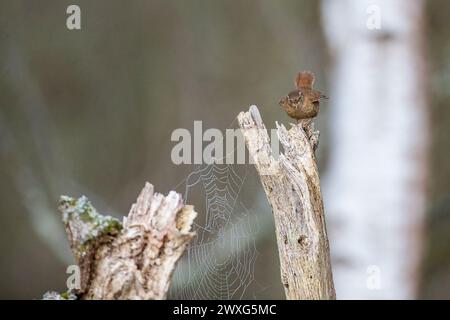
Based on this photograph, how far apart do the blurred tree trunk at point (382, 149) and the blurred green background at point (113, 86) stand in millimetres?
2544

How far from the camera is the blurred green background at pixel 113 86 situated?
6.91 m

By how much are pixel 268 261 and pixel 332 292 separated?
14.5 feet

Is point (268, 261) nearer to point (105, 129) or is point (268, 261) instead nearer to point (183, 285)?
point (183, 285)

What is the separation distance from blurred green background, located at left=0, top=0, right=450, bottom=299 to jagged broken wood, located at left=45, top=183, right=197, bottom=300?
15.9 feet

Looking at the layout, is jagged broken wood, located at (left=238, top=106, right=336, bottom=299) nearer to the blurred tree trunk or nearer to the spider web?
the spider web

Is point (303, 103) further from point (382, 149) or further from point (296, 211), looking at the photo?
point (382, 149)

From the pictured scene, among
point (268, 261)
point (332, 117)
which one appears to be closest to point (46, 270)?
point (268, 261)

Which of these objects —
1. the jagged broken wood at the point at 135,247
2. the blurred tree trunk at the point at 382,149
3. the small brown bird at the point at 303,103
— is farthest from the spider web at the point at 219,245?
the jagged broken wood at the point at 135,247

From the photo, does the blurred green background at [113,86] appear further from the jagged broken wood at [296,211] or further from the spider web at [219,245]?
Answer: the jagged broken wood at [296,211]

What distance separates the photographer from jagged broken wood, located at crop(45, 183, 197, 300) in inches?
71.2

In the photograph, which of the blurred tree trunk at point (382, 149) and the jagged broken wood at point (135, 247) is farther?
the blurred tree trunk at point (382, 149)

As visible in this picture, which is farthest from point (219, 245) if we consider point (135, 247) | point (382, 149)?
point (135, 247)

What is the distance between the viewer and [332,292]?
2025 mm

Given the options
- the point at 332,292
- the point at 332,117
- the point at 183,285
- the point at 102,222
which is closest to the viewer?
the point at 102,222
